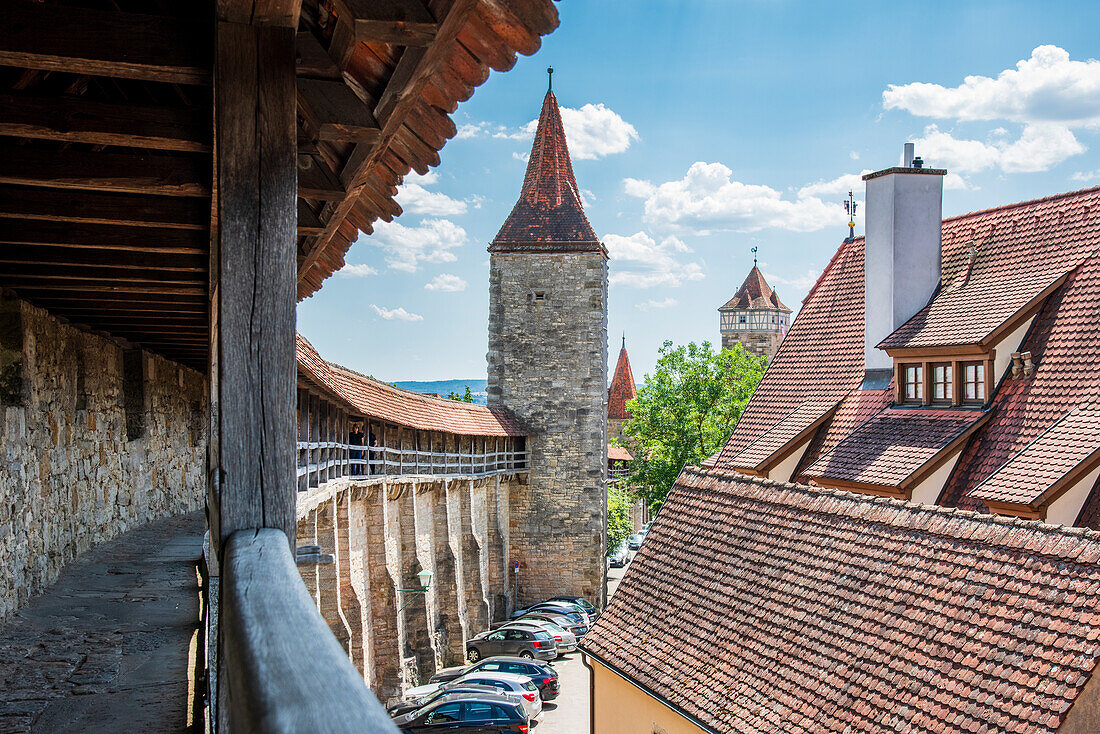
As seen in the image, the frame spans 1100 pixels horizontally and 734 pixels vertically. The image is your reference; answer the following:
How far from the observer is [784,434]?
12297mm

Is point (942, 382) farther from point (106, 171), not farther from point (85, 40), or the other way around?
point (85, 40)

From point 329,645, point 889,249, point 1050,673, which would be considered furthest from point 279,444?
point 889,249

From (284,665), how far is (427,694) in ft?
56.9

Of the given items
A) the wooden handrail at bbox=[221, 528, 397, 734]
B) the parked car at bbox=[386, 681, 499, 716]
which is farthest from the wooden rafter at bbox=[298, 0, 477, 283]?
the parked car at bbox=[386, 681, 499, 716]

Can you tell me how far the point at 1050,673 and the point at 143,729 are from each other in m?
4.56

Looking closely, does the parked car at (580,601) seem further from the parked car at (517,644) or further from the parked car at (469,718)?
the parked car at (469,718)

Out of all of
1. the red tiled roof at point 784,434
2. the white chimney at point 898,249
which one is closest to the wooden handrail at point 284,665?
the red tiled roof at point 784,434

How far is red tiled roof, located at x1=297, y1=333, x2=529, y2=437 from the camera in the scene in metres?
12.1

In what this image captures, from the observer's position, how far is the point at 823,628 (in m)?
7.21

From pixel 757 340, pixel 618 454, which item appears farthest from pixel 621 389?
pixel 757 340

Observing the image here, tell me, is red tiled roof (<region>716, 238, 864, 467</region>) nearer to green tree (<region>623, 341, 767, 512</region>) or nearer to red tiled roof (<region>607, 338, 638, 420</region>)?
green tree (<region>623, 341, 767, 512</region>)

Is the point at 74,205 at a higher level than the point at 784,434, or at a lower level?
higher

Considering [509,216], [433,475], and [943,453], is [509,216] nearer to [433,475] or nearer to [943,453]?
[433,475]

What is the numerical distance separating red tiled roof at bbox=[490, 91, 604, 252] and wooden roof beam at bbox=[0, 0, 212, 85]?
26.5 metres
